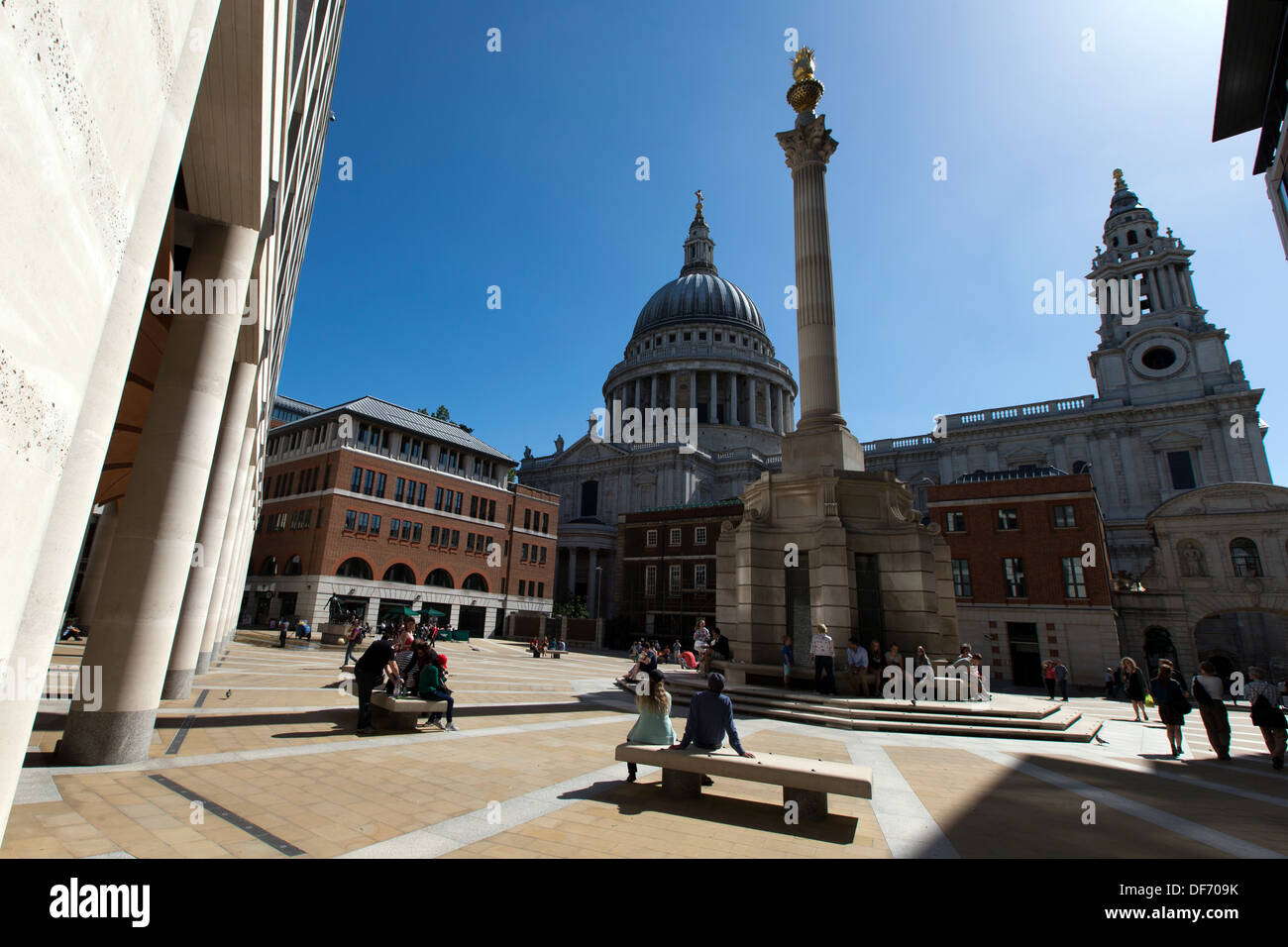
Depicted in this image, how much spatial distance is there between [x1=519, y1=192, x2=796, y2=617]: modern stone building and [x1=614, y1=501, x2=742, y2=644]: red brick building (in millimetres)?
3635

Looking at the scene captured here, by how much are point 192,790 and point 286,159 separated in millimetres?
10879

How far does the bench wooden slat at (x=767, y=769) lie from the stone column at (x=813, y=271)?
506 inches

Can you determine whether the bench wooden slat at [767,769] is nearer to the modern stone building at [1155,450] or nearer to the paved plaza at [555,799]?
the paved plaza at [555,799]

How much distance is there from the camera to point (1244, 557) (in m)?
37.3

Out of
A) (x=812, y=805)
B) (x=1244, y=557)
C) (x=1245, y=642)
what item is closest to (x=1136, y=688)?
(x=812, y=805)

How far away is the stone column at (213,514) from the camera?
1323cm

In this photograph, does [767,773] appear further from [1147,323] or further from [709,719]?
[1147,323]

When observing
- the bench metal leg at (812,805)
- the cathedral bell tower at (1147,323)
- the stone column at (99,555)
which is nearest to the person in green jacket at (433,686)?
the bench metal leg at (812,805)

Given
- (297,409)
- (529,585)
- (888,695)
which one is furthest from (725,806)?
(297,409)

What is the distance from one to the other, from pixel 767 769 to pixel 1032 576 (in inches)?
1530

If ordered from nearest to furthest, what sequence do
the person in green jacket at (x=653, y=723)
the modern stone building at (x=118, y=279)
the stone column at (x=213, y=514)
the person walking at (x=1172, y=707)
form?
the modern stone building at (x=118, y=279)
the person in green jacket at (x=653, y=723)
the person walking at (x=1172, y=707)
the stone column at (x=213, y=514)

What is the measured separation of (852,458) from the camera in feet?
58.9
